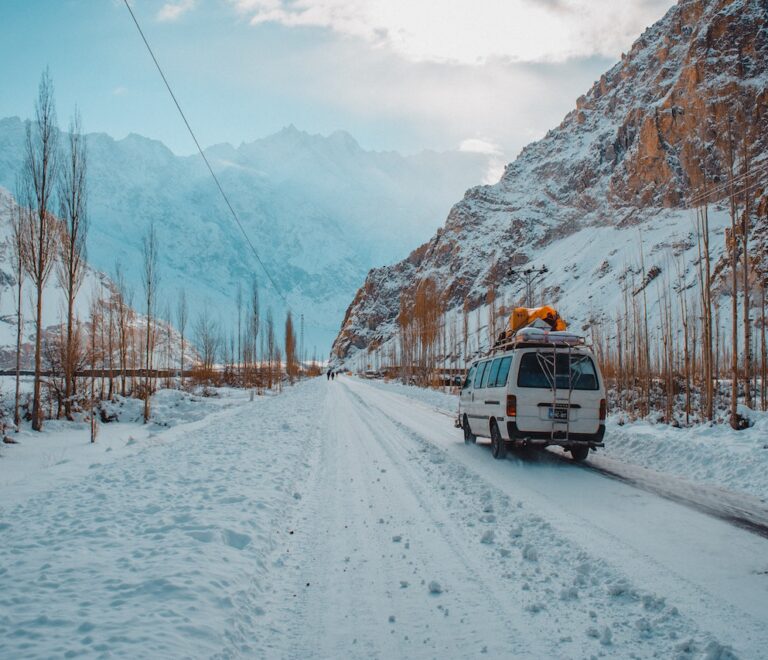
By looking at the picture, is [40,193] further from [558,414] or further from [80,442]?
[558,414]

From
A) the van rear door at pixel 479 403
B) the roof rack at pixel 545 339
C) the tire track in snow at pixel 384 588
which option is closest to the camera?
the tire track in snow at pixel 384 588

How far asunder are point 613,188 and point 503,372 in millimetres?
139334

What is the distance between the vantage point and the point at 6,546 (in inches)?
185

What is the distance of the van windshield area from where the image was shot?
9.70 meters

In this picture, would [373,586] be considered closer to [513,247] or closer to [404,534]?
[404,534]

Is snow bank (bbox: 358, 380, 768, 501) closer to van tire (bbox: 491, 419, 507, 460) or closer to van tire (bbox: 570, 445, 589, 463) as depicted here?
van tire (bbox: 570, 445, 589, 463)

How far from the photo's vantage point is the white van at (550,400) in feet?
31.2

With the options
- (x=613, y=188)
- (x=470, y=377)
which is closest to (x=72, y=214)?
(x=470, y=377)

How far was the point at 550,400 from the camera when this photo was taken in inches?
376

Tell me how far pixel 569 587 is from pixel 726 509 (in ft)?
12.1

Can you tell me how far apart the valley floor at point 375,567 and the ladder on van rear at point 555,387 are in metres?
1.28

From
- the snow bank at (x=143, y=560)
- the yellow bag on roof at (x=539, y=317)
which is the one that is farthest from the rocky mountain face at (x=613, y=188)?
the snow bank at (x=143, y=560)

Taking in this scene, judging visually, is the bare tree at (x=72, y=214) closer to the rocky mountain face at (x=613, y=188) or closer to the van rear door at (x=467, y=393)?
the van rear door at (x=467, y=393)

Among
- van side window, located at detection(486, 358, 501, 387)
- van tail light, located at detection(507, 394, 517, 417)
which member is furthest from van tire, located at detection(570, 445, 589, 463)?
van side window, located at detection(486, 358, 501, 387)
